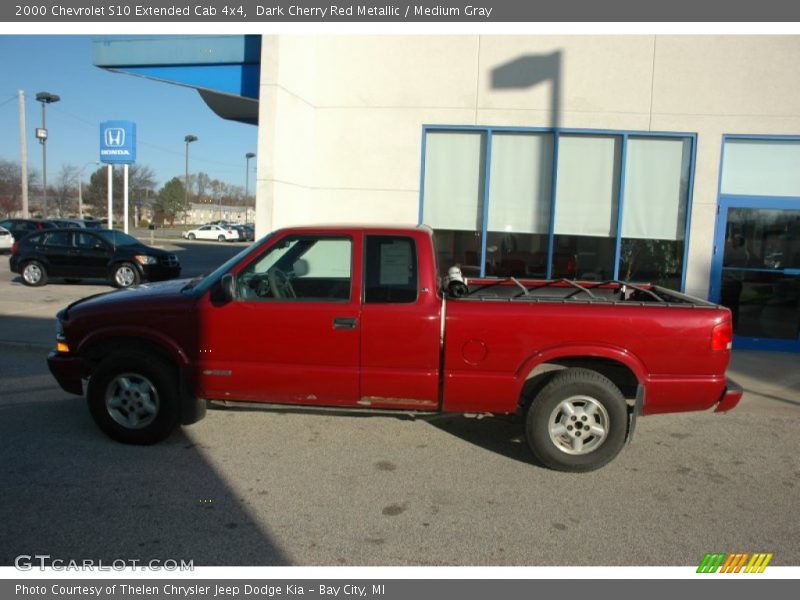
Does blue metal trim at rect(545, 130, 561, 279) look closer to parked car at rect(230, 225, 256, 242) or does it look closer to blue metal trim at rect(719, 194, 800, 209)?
blue metal trim at rect(719, 194, 800, 209)

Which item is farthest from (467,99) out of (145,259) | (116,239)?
(116,239)

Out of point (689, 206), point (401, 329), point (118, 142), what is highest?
point (118, 142)

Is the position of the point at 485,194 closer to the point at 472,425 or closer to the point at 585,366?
the point at 472,425

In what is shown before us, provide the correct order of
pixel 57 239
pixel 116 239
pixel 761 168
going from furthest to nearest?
pixel 116 239, pixel 57 239, pixel 761 168

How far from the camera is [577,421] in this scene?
4.70 m

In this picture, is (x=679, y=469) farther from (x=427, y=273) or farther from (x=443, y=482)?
(x=427, y=273)

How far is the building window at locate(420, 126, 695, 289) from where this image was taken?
9680mm

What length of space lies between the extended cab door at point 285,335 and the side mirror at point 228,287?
0.05 meters

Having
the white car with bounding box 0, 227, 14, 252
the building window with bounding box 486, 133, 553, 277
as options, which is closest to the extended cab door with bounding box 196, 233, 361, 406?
the building window with bounding box 486, 133, 553, 277

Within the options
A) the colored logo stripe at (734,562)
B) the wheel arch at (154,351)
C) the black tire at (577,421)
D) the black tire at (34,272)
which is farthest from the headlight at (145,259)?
the colored logo stripe at (734,562)

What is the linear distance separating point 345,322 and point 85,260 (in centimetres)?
1367

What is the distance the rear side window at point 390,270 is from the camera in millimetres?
4785

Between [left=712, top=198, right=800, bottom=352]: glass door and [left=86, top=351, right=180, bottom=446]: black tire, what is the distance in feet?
27.1

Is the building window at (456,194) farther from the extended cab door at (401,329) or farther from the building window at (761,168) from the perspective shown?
the extended cab door at (401,329)
